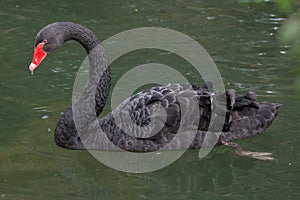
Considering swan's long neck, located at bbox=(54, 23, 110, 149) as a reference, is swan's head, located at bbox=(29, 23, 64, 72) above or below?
above

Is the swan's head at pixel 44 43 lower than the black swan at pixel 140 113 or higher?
higher

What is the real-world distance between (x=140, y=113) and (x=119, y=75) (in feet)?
4.80

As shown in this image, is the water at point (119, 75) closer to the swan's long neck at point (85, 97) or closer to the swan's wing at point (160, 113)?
the swan's long neck at point (85, 97)

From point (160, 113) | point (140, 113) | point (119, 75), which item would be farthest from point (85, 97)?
point (119, 75)

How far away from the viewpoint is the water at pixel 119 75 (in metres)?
4.07

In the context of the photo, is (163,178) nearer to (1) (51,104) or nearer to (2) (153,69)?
(1) (51,104)

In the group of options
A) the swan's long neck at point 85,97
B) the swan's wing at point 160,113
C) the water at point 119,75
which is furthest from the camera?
the swan's long neck at point 85,97

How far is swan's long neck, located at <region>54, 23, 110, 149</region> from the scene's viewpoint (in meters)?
4.70

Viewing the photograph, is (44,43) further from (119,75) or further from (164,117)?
(119,75)

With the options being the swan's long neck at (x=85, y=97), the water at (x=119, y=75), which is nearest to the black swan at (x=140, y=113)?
the swan's long neck at (x=85, y=97)

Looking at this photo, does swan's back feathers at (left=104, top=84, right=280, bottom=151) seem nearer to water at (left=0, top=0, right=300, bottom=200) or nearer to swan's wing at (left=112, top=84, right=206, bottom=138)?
swan's wing at (left=112, top=84, right=206, bottom=138)

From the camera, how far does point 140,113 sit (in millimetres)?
4605

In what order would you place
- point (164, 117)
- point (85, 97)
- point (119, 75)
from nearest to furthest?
point (164, 117), point (85, 97), point (119, 75)

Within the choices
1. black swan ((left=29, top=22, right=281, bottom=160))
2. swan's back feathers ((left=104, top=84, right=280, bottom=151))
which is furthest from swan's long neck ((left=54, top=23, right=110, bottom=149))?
swan's back feathers ((left=104, top=84, right=280, bottom=151))
